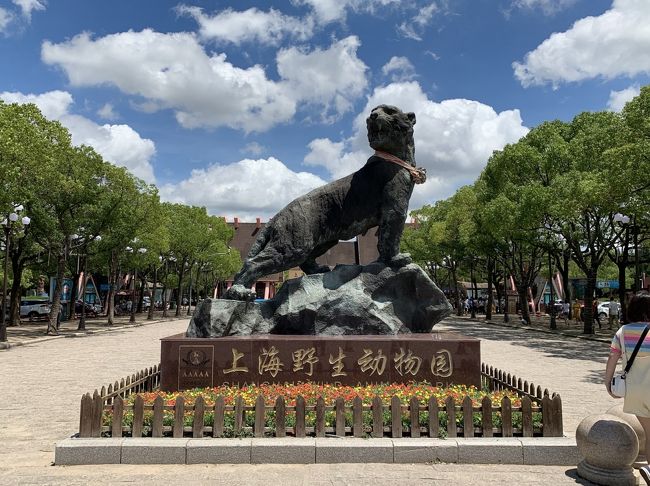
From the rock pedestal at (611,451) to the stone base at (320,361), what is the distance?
8.15 feet

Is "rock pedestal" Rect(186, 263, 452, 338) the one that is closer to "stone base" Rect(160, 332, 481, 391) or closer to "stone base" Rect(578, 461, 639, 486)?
"stone base" Rect(160, 332, 481, 391)

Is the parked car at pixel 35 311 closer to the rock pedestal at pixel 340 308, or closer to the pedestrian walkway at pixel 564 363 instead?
the pedestrian walkway at pixel 564 363

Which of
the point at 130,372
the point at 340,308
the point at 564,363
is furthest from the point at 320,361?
the point at 564,363

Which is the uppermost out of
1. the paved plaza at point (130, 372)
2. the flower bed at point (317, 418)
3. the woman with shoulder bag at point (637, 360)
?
the woman with shoulder bag at point (637, 360)

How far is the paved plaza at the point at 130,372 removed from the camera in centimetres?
521

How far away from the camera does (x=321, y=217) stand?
8.89 metres

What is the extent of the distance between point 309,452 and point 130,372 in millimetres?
8657

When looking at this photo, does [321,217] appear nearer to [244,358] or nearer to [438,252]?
[244,358]

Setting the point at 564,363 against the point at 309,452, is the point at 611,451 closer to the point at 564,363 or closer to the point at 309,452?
the point at 309,452

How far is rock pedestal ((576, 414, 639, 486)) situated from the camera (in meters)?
4.95

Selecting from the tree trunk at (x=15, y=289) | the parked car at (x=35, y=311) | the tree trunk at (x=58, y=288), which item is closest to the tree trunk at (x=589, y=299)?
the tree trunk at (x=58, y=288)

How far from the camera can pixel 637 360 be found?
4.31 metres

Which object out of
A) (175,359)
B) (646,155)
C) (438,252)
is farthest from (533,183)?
(175,359)

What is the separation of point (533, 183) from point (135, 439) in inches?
869
